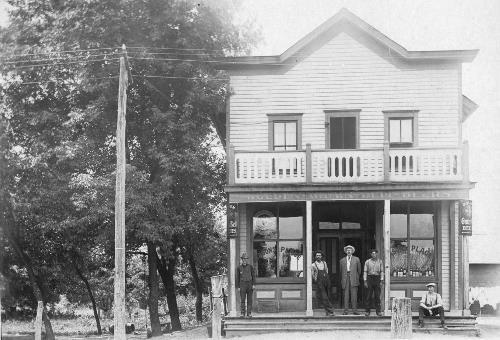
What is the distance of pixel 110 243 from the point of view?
1009 inches

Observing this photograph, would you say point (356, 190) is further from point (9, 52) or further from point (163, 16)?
point (9, 52)

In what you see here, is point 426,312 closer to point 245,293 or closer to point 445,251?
point 445,251

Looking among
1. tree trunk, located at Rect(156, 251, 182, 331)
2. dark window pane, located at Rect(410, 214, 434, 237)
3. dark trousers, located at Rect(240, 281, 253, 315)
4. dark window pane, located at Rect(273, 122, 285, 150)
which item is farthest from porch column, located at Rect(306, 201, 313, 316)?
tree trunk, located at Rect(156, 251, 182, 331)

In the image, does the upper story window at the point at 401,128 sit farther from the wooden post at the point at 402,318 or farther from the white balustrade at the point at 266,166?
the wooden post at the point at 402,318

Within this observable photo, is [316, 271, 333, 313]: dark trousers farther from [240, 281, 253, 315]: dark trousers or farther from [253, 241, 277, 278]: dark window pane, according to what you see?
[253, 241, 277, 278]: dark window pane

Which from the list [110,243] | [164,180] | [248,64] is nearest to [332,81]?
[248,64]

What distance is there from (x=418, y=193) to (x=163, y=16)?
1082cm

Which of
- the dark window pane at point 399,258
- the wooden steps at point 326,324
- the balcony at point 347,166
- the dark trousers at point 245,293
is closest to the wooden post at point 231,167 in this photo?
the balcony at point 347,166

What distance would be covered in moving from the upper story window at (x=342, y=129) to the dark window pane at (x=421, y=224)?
297 centimetres

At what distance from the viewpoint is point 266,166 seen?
Result: 70.3 feet

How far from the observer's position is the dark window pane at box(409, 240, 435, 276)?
73.0ft

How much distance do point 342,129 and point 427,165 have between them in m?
3.20

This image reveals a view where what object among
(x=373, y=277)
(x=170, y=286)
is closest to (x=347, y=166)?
(x=373, y=277)

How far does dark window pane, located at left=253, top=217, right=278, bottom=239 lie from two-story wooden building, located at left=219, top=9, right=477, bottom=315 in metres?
0.03
